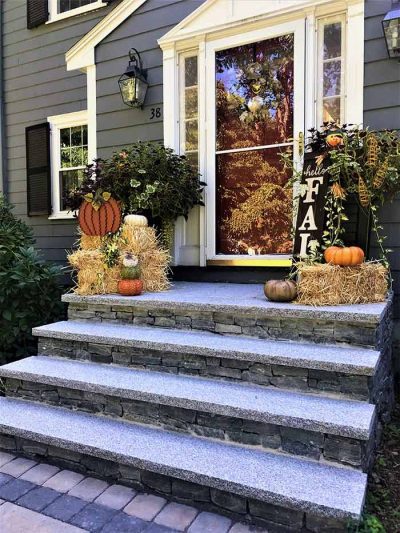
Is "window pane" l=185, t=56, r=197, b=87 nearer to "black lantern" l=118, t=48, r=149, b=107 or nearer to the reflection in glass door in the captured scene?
the reflection in glass door

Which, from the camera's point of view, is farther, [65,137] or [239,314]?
[65,137]

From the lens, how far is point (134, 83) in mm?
3904

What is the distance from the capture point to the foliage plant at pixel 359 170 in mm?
2691

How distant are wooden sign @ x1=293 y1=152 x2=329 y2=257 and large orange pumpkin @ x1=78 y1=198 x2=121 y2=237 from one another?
4.43 feet

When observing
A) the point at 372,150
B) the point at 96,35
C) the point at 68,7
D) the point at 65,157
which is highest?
the point at 68,7

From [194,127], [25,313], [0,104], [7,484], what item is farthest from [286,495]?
[0,104]

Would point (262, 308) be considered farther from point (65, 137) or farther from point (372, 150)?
point (65, 137)

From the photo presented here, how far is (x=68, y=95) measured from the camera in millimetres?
4871

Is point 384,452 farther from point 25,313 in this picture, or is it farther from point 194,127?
point 194,127

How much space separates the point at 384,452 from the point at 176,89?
10.7ft

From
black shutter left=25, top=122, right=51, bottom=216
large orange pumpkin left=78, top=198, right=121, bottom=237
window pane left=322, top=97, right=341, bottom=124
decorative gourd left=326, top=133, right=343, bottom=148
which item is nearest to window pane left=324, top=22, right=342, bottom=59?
window pane left=322, top=97, right=341, bottom=124

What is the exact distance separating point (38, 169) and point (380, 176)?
3.95 metres

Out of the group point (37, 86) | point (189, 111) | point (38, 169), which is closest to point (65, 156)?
point (38, 169)

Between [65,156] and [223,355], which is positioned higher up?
[65,156]
